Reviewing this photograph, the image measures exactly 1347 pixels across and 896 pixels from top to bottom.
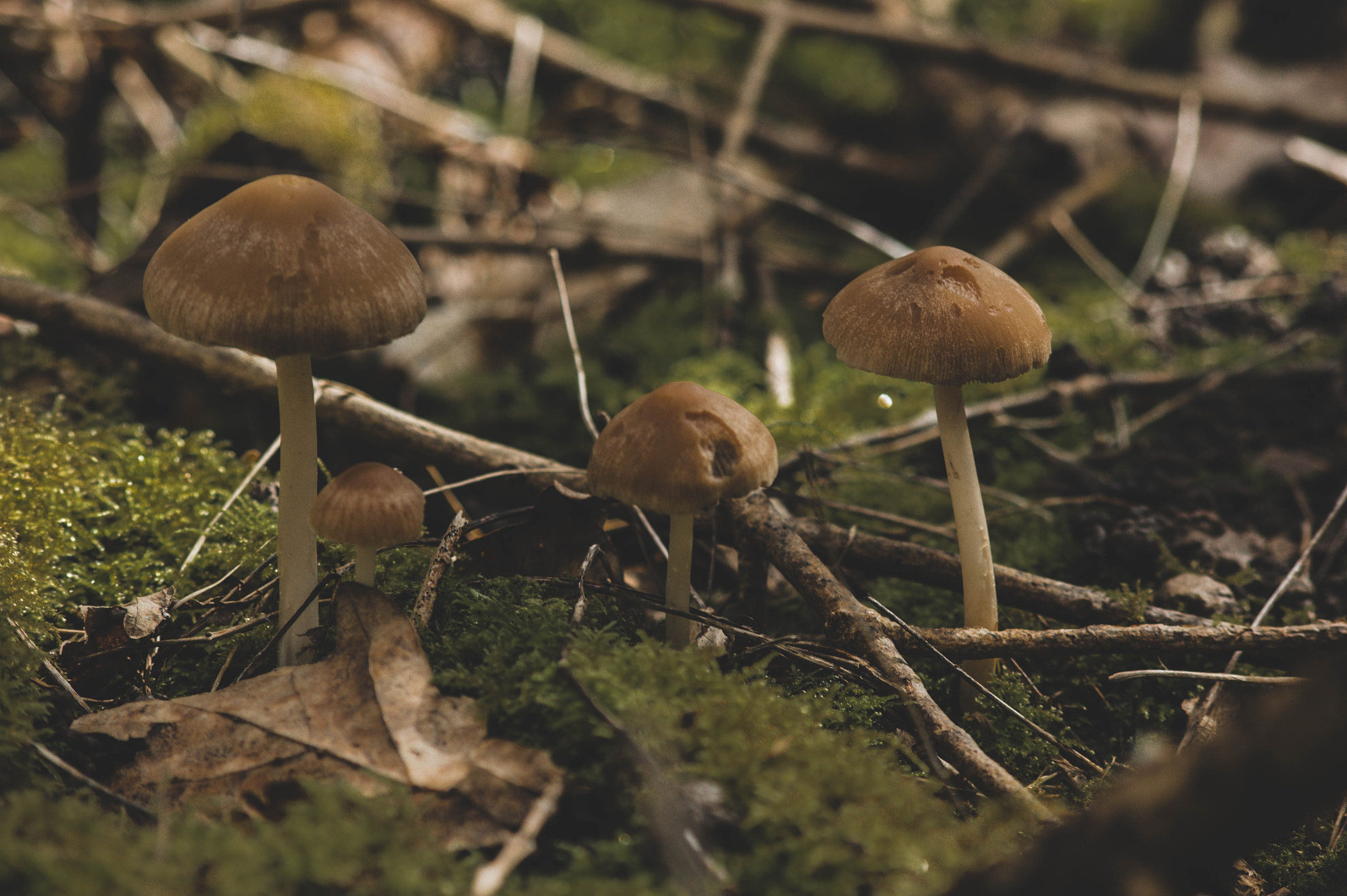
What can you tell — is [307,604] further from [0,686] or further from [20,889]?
[20,889]

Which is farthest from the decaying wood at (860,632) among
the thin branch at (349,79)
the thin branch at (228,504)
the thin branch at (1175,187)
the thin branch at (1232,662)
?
the thin branch at (349,79)

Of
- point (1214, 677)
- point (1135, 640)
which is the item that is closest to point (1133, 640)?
point (1135, 640)

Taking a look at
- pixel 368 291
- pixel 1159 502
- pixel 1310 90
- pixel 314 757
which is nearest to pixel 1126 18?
pixel 1310 90

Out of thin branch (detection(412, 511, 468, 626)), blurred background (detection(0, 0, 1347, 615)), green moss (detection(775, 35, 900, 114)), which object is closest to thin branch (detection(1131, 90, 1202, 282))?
blurred background (detection(0, 0, 1347, 615))

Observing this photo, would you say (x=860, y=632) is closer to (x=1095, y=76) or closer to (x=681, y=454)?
(x=681, y=454)

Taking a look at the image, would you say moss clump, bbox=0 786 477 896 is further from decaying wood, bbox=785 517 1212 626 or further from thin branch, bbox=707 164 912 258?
thin branch, bbox=707 164 912 258

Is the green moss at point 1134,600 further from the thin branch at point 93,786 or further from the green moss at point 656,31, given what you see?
the green moss at point 656,31
